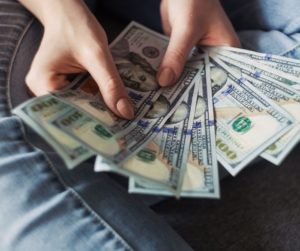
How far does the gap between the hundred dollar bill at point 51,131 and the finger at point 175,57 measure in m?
0.21

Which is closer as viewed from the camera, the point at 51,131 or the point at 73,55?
the point at 51,131

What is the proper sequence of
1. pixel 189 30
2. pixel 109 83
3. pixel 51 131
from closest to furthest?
1. pixel 51 131
2. pixel 109 83
3. pixel 189 30

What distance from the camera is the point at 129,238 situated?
57 cm

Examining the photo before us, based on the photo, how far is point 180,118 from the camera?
0.70m

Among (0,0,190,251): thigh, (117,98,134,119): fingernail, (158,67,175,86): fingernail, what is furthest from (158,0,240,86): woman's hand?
(0,0,190,251): thigh

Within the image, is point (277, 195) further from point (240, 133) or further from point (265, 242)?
point (240, 133)

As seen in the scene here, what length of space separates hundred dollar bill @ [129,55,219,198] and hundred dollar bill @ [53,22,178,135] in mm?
80

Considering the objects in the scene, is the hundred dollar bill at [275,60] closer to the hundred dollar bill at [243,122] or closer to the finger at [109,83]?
the hundred dollar bill at [243,122]

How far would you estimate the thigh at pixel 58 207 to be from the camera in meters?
0.56

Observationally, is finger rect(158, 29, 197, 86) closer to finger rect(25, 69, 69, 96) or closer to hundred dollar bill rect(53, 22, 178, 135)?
hundred dollar bill rect(53, 22, 178, 135)

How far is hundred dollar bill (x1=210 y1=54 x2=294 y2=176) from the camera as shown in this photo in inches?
25.2

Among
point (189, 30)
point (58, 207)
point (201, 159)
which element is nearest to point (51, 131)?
point (58, 207)

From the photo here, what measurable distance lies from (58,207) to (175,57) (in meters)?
0.33

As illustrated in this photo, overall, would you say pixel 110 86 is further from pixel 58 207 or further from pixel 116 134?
pixel 58 207
